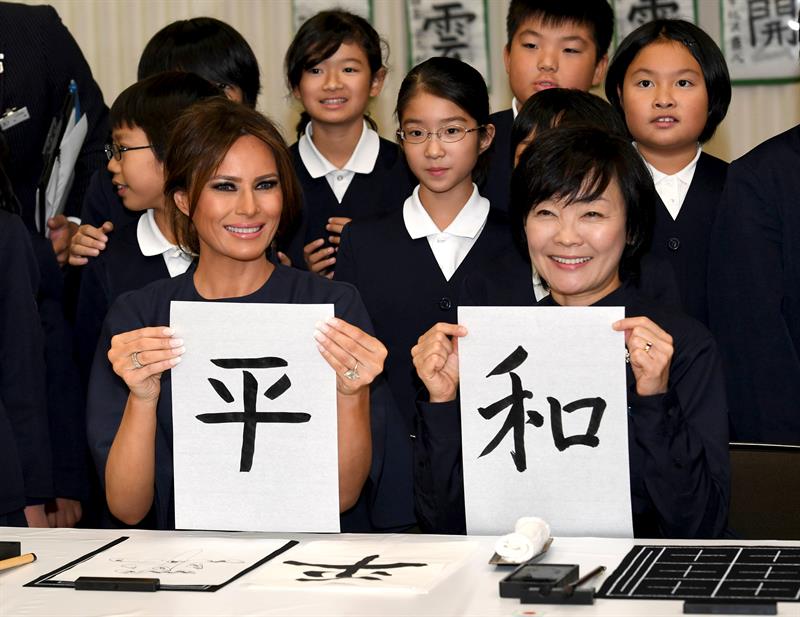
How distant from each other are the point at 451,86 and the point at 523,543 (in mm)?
1395

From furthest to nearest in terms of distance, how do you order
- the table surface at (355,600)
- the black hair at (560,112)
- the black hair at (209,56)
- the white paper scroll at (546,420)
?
the black hair at (209,56)
the black hair at (560,112)
the white paper scroll at (546,420)
the table surface at (355,600)

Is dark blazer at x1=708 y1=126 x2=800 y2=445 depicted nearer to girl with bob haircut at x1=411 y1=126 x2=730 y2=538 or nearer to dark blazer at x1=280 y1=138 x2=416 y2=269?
girl with bob haircut at x1=411 y1=126 x2=730 y2=538

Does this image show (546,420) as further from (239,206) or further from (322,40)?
(322,40)

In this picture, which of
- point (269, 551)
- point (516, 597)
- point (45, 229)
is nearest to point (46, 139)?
point (45, 229)

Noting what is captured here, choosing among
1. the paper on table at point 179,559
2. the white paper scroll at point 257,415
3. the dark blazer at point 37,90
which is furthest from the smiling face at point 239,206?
the dark blazer at point 37,90

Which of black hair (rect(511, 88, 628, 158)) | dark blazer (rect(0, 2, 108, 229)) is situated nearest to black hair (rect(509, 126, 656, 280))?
black hair (rect(511, 88, 628, 158))

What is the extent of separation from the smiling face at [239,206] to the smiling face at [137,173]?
1.94ft

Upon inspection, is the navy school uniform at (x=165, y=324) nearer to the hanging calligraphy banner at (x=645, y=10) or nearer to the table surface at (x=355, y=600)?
the table surface at (x=355, y=600)

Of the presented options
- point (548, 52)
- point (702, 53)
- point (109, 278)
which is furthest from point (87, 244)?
point (702, 53)

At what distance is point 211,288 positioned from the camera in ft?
6.94

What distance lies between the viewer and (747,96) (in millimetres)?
4465

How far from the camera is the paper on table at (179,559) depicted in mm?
1646

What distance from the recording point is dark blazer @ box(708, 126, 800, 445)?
2.56 metres

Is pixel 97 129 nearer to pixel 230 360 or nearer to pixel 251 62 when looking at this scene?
pixel 251 62
